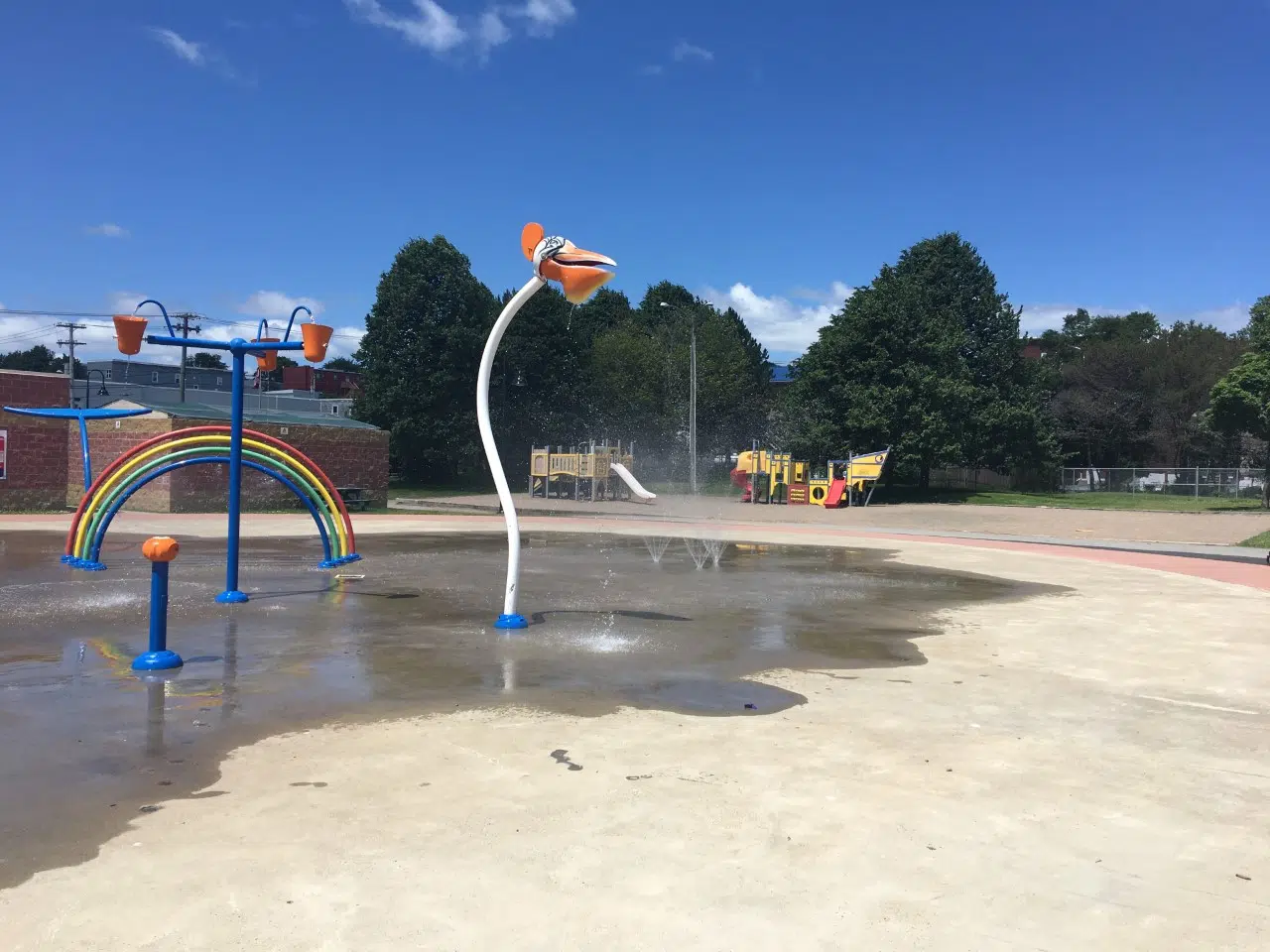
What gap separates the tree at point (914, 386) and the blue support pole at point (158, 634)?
35.9m

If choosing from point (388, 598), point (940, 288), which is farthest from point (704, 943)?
point (940, 288)

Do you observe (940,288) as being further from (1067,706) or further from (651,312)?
(1067,706)

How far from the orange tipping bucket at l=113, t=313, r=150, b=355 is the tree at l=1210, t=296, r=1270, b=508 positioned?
114 ft

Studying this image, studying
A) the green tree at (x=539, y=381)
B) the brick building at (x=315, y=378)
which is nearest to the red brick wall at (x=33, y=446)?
the green tree at (x=539, y=381)

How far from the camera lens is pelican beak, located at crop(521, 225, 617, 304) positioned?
959 centimetres

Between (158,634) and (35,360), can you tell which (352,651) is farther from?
(35,360)

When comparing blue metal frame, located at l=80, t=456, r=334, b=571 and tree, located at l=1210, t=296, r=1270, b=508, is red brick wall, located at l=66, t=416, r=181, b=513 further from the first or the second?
tree, located at l=1210, t=296, r=1270, b=508

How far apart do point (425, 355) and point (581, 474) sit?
12.6m

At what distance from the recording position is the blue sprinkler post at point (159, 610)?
7.60 meters

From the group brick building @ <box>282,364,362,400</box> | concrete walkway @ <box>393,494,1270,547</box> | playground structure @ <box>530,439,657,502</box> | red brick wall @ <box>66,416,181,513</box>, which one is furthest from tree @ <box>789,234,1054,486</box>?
brick building @ <box>282,364,362,400</box>

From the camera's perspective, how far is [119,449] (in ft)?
98.4

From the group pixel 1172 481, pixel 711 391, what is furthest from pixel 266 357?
pixel 1172 481

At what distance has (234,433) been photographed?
11.3m

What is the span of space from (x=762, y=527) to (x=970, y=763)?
21803mm
